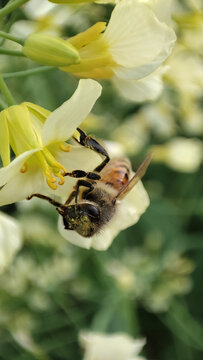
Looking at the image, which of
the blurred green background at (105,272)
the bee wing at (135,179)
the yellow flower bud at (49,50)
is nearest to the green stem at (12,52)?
the yellow flower bud at (49,50)

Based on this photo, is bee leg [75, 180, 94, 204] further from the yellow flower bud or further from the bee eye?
the yellow flower bud

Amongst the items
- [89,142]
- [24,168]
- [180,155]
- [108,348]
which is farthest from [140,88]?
[180,155]

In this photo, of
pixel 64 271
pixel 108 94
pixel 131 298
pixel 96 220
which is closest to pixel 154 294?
pixel 131 298

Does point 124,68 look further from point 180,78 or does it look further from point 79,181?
point 180,78

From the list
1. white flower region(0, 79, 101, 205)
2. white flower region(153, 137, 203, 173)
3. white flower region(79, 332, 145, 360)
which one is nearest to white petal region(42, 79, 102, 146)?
white flower region(0, 79, 101, 205)

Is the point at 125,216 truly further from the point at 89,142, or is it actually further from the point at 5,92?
the point at 5,92

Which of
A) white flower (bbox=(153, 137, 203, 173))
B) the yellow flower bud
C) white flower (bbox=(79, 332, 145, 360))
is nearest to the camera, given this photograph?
the yellow flower bud
